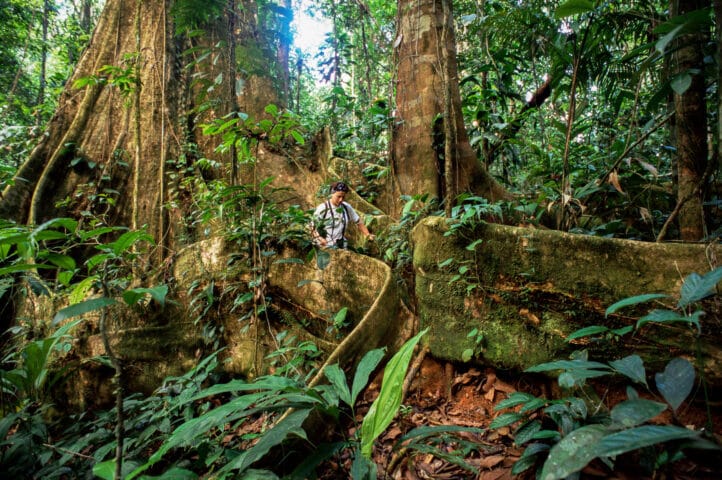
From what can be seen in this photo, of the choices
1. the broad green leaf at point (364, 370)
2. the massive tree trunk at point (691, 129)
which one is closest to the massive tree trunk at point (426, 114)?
the massive tree trunk at point (691, 129)

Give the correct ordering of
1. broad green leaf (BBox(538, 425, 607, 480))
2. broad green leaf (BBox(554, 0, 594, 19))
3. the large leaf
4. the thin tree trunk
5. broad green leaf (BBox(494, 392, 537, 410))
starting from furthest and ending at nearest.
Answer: the thin tree trunk, broad green leaf (BBox(554, 0, 594, 19)), broad green leaf (BBox(494, 392, 537, 410)), the large leaf, broad green leaf (BBox(538, 425, 607, 480))

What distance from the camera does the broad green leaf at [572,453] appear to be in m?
0.90

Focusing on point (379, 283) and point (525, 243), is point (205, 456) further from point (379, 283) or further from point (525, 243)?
point (525, 243)

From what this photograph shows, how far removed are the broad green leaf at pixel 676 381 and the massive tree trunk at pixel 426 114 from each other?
2208 millimetres

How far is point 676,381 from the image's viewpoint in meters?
1.05

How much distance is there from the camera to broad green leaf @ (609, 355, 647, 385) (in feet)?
3.54

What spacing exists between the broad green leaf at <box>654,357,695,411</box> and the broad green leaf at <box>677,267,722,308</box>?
0.64 ft

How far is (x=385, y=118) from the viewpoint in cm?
378

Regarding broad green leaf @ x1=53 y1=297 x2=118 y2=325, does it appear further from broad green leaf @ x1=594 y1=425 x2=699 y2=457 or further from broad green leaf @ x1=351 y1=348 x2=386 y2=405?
broad green leaf @ x1=594 y1=425 x2=699 y2=457

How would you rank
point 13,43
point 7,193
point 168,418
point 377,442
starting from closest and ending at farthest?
point 377,442
point 168,418
point 7,193
point 13,43

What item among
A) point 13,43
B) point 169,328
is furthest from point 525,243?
point 13,43

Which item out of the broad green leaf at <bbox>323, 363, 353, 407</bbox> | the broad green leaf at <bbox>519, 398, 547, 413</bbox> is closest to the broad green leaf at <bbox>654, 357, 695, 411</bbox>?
the broad green leaf at <bbox>519, 398, 547, 413</bbox>

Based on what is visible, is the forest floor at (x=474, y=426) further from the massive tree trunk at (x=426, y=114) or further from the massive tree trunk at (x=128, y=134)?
the massive tree trunk at (x=128, y=134)

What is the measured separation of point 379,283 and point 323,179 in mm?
2450
